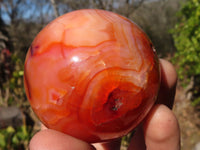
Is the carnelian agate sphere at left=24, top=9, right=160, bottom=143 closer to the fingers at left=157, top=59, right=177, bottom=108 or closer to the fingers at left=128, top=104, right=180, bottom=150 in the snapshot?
the fingers at left=128, top=104, right=180, bottom=150

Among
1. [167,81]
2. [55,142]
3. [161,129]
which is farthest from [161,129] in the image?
[55,142]

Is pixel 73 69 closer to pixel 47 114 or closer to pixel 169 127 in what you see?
pixel 47 114

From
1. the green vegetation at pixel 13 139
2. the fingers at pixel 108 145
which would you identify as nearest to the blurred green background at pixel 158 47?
the green vegetation at pixel 13 139

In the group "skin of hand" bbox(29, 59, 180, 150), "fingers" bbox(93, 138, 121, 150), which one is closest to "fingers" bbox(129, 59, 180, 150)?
"skin of hand" bbox(29, 59, 180, 150)

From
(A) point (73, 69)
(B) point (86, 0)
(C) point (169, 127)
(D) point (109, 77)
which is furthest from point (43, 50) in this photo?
(B) point (86, 0)

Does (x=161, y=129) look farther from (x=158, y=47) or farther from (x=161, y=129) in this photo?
(x=158, y=47)

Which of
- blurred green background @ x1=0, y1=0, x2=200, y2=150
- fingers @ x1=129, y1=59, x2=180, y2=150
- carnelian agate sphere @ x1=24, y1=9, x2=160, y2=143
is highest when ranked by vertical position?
carnelian agate sphere @ x1=24, y1=9, x2=160, y2=143
